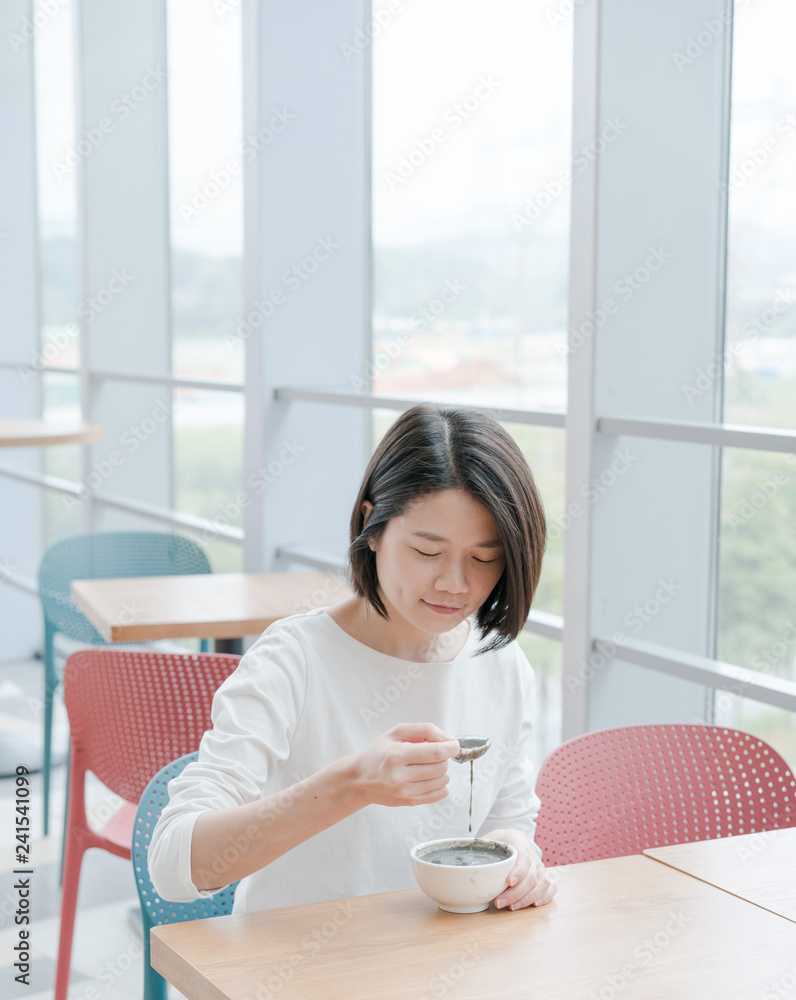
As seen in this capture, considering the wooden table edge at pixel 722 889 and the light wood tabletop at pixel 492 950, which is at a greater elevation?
the light wood tabletop at pixel 492 950

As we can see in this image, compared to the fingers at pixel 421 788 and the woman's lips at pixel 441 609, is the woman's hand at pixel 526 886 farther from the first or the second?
the woman's lips at pixel 441 609

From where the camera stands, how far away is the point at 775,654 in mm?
2242

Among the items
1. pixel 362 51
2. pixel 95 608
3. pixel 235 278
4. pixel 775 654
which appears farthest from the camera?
pixel 235 278

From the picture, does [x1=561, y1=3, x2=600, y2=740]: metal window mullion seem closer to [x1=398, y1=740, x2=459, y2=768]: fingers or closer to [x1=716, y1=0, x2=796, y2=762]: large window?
[x1=716, y1=0, x2=796, y2=762]: large window

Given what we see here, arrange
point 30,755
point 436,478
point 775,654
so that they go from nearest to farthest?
point 436,478, point 775,654, point 30,755

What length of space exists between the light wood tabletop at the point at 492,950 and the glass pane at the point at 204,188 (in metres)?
3.09

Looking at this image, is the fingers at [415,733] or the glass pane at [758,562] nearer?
the fingers at [415,733]

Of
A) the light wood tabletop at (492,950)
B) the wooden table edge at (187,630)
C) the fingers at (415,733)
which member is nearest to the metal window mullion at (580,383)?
the wooden table edge at (187,630)

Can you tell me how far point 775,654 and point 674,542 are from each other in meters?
0.29

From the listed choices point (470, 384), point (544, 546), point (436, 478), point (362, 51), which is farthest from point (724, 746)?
point (362, 51)

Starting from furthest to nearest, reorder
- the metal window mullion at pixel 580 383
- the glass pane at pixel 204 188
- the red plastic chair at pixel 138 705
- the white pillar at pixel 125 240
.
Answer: the white pillar at pixel 125 240 → the glass pane at pixel 204 188 → the metal window mullion at pixel 580 383 → the red plastic chair at pixel 138 705

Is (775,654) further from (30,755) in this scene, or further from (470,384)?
(30,755)

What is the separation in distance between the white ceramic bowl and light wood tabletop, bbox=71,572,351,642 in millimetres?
1404

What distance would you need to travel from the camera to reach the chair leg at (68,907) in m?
1.89
